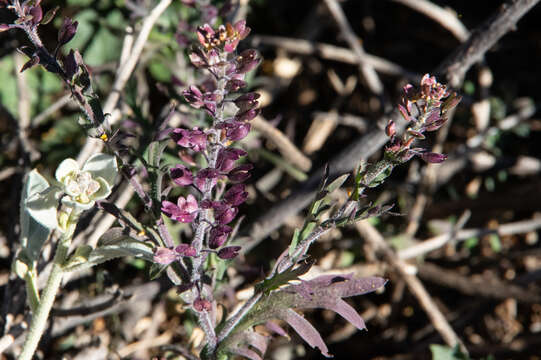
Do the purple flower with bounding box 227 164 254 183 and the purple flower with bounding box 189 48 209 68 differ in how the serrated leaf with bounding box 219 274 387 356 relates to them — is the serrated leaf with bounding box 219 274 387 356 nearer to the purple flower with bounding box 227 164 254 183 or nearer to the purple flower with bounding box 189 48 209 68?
the purple flower with bounding box 227 164 254 183

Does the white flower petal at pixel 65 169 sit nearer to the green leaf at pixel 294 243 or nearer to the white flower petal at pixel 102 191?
the white flower petal at pixel 102 191

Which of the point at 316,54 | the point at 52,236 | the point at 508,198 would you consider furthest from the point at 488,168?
the point at 52,236

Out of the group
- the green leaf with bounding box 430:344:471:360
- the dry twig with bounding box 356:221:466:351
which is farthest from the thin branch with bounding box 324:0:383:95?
the green leaf with bounding box 430:344:471:360

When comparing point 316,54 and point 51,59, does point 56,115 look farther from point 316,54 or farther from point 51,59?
point 51,59

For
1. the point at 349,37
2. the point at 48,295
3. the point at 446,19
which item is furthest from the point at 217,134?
the point at 446,19

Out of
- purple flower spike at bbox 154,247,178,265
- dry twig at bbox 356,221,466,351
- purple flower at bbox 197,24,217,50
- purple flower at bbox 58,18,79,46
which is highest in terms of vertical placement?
purple flower at bbox 58,18,79,46

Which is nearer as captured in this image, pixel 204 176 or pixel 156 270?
pixel 204 176

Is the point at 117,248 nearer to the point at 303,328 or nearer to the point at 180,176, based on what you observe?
the point at 180,176
